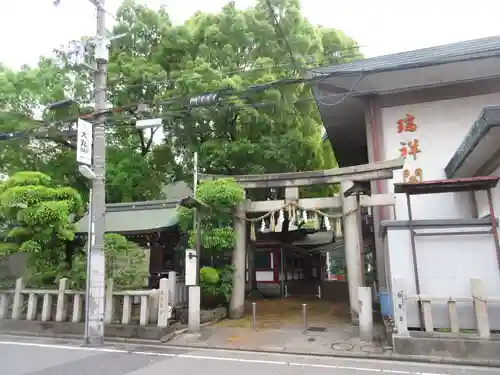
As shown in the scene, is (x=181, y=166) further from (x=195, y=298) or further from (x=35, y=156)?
(x=195, y=298)

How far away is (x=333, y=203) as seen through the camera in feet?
46.3

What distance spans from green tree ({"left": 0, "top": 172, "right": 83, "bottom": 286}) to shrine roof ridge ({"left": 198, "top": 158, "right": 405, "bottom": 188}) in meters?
5.59

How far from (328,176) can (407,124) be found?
346 centimetres

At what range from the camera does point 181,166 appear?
2255cm

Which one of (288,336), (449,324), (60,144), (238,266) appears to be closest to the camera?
(449,324)

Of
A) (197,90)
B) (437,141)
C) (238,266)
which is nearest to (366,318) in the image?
(238,266)

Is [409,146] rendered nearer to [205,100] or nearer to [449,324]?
[449,324]

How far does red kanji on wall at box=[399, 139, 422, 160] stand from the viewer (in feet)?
44.9

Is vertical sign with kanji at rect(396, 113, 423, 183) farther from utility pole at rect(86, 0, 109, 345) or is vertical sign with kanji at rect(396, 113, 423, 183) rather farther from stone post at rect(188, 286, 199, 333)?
utility pole at rect(86, 0, 109, 345)

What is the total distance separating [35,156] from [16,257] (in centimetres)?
679

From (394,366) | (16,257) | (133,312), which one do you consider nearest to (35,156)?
(16,257)

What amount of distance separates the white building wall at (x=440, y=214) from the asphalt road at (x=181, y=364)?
205cm

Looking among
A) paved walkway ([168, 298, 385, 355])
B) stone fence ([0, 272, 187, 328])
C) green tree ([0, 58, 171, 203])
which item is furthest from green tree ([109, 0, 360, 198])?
stone fence ([0, 272, 187, 328])

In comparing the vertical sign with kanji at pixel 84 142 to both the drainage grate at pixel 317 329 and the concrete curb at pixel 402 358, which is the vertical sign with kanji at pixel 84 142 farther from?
the drainage grate at pixel 317 329
